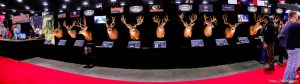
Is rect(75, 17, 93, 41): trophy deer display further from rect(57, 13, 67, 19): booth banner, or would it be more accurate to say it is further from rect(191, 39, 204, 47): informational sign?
rect(191, 39, 204, 47): informational sign

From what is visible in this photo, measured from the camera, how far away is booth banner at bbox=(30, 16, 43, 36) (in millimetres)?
10790

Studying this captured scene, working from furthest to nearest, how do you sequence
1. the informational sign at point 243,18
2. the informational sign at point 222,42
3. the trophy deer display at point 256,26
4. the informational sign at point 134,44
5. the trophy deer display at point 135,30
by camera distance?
the trophy deer display at point 256,26
the informational sign at point 243,18
the informational sign at point 222,42
the trophy deer display at point 135,30
the informational sign at point 134,44

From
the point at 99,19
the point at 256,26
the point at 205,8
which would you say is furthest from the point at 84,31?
the point at 256,26

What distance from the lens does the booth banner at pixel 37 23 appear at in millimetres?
10790

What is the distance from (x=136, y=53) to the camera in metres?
6.52

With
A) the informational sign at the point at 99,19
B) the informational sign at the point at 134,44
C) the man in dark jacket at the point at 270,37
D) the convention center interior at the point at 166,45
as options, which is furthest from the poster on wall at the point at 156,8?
the man in dark jacket at the point at 270,37

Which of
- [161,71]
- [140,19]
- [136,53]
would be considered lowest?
[161,71]

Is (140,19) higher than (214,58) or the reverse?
higher

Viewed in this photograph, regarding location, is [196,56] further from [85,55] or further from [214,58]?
[85,55]

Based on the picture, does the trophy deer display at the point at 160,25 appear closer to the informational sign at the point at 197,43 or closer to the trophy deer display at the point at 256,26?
the informational sign at the point at 197,43

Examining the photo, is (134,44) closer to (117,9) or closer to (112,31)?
(112,31)

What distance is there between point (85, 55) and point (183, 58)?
3.18 metres

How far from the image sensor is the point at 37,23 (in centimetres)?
1104

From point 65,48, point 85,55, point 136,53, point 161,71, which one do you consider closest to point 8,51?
point 65,48
